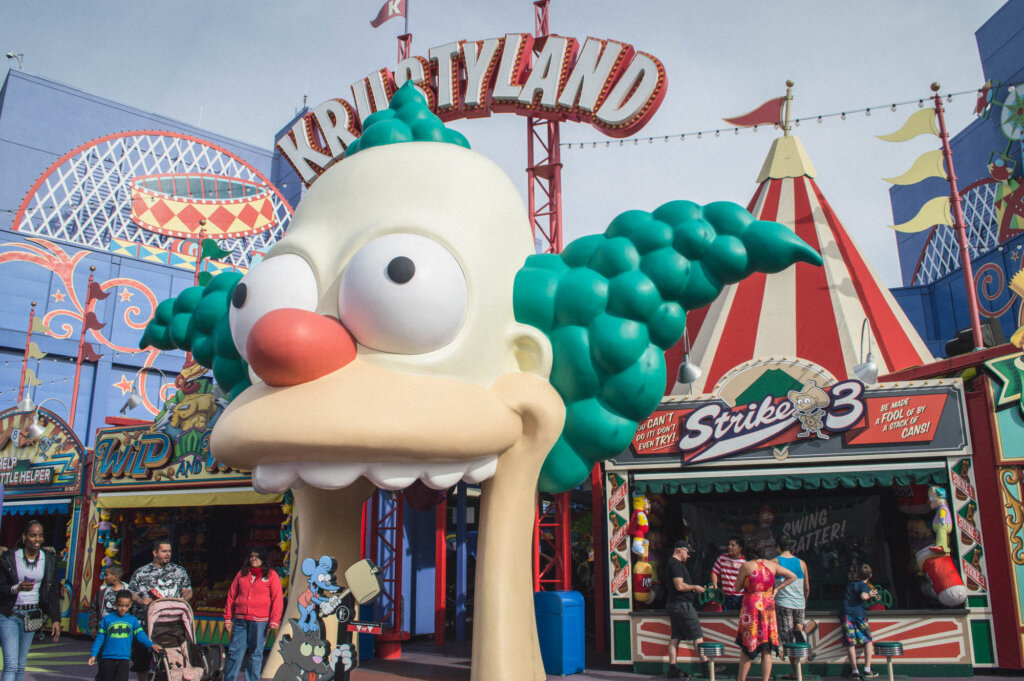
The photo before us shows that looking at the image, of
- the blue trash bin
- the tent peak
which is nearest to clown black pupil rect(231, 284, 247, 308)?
the blue trash bin

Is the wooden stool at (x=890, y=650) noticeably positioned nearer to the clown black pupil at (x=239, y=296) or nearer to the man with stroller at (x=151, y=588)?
the man with stroller at (x=151, y=588)

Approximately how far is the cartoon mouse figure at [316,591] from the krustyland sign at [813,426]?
483 cm

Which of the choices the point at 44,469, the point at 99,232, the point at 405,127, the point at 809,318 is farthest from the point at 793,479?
the point at 99,232

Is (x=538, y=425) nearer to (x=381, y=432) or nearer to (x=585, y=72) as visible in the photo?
(x=381, y=432)

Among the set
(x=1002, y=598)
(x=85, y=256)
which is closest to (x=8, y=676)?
(x=1002, y=598)

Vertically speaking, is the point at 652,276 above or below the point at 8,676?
above

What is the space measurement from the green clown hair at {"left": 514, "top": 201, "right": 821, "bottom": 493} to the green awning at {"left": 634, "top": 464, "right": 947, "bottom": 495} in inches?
→ 96.7

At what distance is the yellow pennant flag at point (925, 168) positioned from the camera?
1074cm

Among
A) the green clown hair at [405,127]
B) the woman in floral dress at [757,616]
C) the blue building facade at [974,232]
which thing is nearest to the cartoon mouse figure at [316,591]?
the woman in floral dress at [757,616]

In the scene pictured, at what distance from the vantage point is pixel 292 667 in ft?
16.5

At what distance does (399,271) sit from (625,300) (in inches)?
77.8

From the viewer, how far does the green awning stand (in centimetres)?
835

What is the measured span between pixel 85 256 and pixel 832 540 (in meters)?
23.1

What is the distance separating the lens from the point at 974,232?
2550 centimetres
